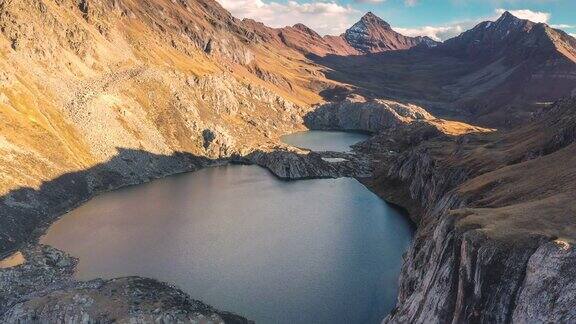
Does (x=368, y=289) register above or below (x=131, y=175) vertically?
below

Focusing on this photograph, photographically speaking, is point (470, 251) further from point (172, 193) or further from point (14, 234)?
point (172, 193)

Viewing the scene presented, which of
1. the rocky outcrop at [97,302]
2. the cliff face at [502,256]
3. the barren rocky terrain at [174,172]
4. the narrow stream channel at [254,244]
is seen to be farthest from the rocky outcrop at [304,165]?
the rocky outcrop at [97,302]

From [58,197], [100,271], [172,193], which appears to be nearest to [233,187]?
[172,193]

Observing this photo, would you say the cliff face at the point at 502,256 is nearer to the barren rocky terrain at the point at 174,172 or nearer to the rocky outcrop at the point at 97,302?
the barren rocky terrain at the point at 174,172

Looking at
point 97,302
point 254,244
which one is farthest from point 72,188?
point 97,302

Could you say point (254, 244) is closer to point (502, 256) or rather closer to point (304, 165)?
point (502, 256)

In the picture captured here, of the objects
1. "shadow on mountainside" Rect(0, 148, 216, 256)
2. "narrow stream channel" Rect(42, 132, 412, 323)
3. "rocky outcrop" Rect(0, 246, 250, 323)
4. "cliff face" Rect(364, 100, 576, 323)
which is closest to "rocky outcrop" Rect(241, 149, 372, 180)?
"narrow stream channel" Rect(42, 132, 412, 323)
